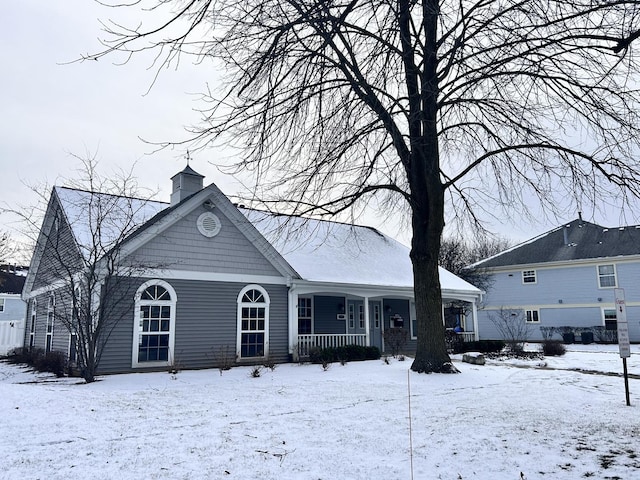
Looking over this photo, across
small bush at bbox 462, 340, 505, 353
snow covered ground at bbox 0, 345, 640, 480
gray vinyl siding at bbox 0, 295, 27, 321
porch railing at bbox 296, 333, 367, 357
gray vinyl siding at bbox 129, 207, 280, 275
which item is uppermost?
gray vinyl siding at bbox 129, 207, 280, 275

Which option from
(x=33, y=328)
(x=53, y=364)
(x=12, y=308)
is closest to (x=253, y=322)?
(x=53, y=364)

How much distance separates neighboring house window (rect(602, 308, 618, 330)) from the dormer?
2447cm

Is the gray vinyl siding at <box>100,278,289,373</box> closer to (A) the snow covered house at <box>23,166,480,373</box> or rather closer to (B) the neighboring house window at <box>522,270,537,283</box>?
(A) the snow covered house at <box>23,166,480,373</box>

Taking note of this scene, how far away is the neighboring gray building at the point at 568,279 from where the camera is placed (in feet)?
90.6

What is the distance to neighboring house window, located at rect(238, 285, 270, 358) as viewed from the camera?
15070 mm

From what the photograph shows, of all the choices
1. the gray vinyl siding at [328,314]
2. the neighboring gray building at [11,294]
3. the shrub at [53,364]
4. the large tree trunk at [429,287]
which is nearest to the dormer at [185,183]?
the shrub at [53,364]

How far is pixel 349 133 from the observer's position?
9031mm

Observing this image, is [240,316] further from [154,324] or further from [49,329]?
[49,329]

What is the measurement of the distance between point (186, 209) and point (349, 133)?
268 inches

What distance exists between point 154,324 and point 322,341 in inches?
247

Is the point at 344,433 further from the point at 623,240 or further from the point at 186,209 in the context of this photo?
the point at 623,240

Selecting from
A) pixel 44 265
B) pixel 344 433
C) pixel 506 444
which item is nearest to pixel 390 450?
pixel 344 433

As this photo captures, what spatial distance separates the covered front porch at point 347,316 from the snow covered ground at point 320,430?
5589 millimetres

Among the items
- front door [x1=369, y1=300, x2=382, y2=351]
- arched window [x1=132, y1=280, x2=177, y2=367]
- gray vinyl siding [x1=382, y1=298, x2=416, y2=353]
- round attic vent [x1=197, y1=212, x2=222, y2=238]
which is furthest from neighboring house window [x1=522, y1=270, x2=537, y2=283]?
arched window [x1=132, y1=280, x2=177, y2=367]
